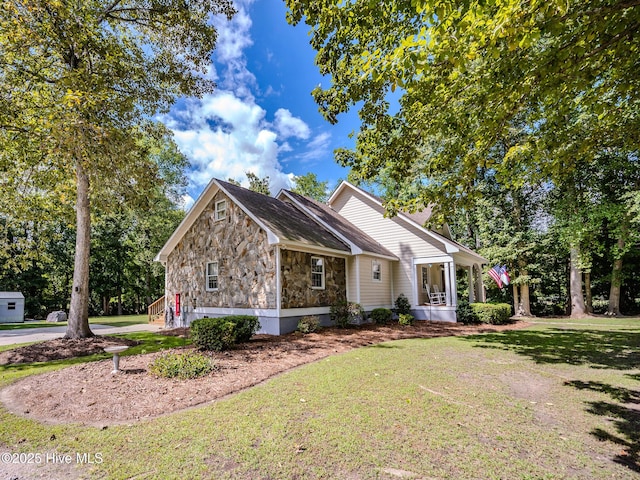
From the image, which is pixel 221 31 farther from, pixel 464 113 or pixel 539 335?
pixel 539 335

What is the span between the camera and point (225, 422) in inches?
167

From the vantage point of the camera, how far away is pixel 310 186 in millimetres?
39031

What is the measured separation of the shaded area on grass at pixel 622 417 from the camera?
11.5ft

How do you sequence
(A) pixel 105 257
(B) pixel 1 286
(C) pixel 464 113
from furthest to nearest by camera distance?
(A) pixel 105 257 < (B) pixel 1 286 < (C) pixel 464 113

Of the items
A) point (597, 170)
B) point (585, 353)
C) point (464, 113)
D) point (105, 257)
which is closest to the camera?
point (464, 113)

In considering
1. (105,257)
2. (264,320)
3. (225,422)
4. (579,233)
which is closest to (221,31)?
(264,320)

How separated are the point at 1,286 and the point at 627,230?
42.8 m

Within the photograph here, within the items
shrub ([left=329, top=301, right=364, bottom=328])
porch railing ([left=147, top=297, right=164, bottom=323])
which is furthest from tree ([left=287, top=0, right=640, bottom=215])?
porch railing ([left=147, top=297, right=164, bottom=323])

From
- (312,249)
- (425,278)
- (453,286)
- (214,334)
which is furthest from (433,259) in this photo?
(214,334)

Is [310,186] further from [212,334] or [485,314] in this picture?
[212,334]

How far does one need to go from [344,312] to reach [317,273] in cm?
194

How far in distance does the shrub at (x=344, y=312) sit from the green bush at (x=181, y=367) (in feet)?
24.4

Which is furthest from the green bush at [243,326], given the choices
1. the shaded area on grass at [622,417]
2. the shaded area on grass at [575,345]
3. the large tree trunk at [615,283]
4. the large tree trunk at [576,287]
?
the large tree trunk at [615,283]

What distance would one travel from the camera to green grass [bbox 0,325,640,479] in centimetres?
321
